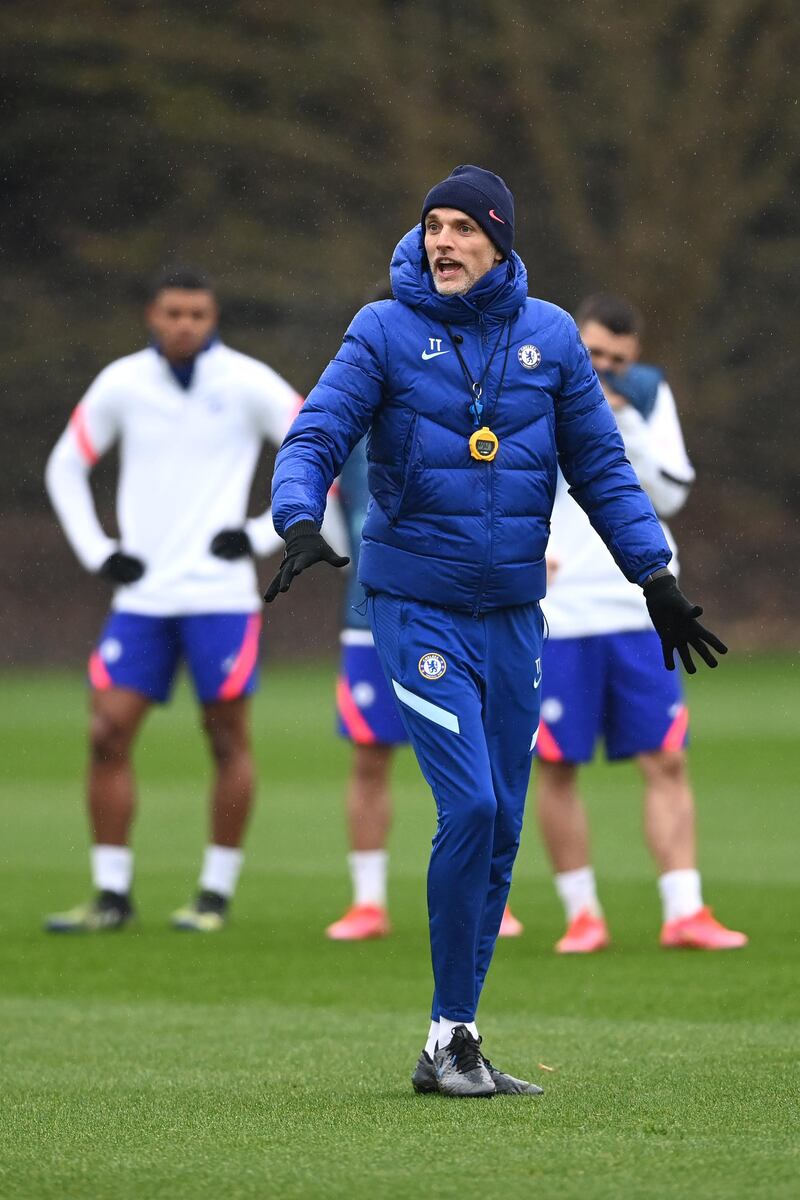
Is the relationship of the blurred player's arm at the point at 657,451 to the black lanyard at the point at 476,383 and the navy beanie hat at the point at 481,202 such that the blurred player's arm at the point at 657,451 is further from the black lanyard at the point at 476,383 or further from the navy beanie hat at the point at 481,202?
the black lanyard at the point at 476,383

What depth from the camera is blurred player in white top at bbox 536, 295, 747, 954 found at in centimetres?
864

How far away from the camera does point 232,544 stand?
941cm

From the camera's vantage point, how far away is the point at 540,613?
5.96 m

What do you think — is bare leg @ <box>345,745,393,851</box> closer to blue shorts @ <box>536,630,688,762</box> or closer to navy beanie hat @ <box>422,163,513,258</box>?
blue shorts @ <box>536,630,688,762</box>

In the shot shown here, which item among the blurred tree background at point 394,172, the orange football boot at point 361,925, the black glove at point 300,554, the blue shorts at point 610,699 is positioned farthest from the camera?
the blurred tree background at point 394,172

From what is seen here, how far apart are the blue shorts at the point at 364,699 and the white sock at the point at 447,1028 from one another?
3.36 meters

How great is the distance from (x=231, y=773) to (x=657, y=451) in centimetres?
219

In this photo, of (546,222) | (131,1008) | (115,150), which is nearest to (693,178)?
(546,222)

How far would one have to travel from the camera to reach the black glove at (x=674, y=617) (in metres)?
5.78

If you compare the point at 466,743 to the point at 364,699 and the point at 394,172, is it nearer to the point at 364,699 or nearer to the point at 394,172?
the point at 364,699

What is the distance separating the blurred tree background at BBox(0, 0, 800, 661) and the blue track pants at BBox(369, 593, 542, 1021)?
2629 centimetres

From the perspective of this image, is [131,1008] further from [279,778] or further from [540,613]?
[279,778]

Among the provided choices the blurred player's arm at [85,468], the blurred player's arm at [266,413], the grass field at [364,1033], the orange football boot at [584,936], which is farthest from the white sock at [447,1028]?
the blurred player's arm at [85,468]

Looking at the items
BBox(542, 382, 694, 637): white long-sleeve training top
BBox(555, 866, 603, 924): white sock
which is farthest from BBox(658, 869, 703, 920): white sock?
BBox(542, 382, 694, 637): white long-sleeve training top
